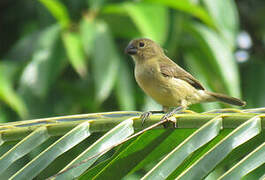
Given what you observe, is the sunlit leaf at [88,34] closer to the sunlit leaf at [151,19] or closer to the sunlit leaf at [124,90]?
the sunlit leaf at [151,19]

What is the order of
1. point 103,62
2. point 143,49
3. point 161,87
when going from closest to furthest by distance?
point 161,87 → point 143,49 → point 103,62

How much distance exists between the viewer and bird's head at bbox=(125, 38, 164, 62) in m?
4.81

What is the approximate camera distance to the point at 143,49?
4.88 metres

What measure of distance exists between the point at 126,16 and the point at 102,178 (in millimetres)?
4146

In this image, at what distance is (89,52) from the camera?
5.60 m

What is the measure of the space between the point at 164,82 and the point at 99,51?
1.42 m

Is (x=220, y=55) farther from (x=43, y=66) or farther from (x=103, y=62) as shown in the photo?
(x=43, y=66)

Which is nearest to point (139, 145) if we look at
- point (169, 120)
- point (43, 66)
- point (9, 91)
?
point (169, 120)

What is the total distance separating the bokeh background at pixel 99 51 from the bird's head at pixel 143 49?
349 mm

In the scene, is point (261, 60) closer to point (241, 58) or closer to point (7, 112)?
point (241, 58)

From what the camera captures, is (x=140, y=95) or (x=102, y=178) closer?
(x=102, y=178)

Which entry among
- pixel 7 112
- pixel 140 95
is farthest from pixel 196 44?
pixel 7 112

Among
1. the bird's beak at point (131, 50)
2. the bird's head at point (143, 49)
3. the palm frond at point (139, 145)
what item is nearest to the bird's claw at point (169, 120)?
the palm frond at point (139, 145)

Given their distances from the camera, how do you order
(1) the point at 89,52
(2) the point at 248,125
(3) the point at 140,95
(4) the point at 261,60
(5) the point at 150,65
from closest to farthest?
(2) the point at 248,125 → (5) the point at 150,65 → (1) the point at 89,52 → (3) the point at 140,95 → (4) the point at 261,60
